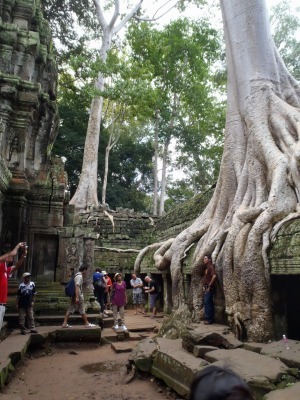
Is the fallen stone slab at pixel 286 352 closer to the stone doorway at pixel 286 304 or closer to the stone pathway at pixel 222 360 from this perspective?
the stone pathway at pixel 222 360

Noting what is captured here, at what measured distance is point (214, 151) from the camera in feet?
63.6

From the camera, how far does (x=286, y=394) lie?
2.72m

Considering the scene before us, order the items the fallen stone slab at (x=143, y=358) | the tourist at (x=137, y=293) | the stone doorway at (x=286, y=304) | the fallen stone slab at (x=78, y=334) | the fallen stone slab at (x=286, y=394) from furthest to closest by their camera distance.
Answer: the tourist at (x=137, y=293)
the fallen stone slab at (x=78, y=334)
the stone doorway at (x=286, y=304)
the fallen stone slab at (x=143, y=358)
the fallen stone slab at (x=286, y=394)

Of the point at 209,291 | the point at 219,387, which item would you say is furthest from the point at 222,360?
the point at 209,291

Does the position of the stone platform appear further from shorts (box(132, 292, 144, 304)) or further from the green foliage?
the green foliage

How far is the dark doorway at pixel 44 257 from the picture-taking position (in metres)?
7.08

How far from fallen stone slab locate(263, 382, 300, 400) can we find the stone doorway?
2143 millimetres

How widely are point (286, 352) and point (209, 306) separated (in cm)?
242

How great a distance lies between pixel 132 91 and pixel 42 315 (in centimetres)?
848

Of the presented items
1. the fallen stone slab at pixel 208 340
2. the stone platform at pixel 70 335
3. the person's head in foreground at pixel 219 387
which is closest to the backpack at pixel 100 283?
the stone platform at pixel 70 335

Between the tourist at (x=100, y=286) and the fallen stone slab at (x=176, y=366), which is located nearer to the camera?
the fallen stone slab at (x=176, y=366)

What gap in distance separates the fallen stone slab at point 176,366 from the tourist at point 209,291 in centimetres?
142

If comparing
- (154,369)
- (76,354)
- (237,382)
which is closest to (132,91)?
(76,354)

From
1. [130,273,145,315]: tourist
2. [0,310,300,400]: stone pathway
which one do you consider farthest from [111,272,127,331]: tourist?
[130,273,145,315]: tourist
